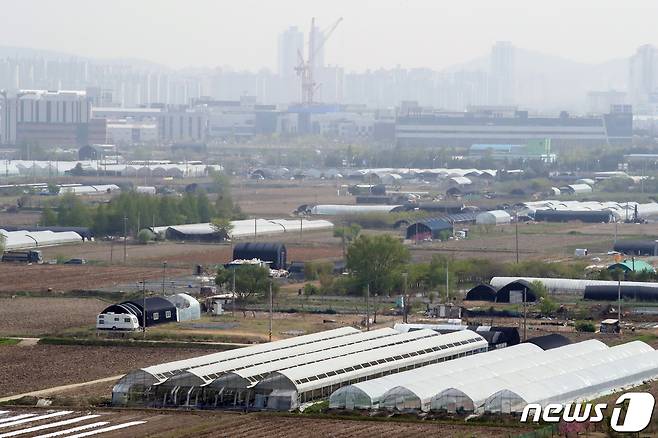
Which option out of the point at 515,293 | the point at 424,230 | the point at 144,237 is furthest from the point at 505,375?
the point at 424,230

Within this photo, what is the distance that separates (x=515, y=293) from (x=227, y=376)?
9.79 m

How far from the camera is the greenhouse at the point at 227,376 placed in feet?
59.7

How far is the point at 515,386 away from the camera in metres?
17.9

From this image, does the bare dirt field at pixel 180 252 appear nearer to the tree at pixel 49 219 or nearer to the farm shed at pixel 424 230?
the farm shed at pixel 424 230

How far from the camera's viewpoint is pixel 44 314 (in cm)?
2558

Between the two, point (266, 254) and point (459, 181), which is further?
point (459, 181)

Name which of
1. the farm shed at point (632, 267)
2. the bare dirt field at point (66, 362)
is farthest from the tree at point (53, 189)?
the bare dirt field at point (66, 362)

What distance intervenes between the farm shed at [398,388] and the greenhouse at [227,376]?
40.1 inches

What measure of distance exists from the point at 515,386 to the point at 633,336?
591 centimetres

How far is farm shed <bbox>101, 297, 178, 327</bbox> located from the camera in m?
24.0

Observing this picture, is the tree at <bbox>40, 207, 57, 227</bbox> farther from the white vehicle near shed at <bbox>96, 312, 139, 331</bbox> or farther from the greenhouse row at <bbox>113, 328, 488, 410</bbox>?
the greenhouse row at <bbox>113, 328, 488, 410</bbox>

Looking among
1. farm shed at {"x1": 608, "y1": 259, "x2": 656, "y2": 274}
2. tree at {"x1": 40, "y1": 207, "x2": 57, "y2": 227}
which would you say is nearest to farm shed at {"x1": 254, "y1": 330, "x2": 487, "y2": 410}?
farm shed at {"x1": 608, "y1": 259, "x2": 656, "y2": 274}

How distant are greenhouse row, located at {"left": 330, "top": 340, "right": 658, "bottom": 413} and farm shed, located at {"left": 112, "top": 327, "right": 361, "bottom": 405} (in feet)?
6.18

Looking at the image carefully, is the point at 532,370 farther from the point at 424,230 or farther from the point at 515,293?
the point at 424,230
